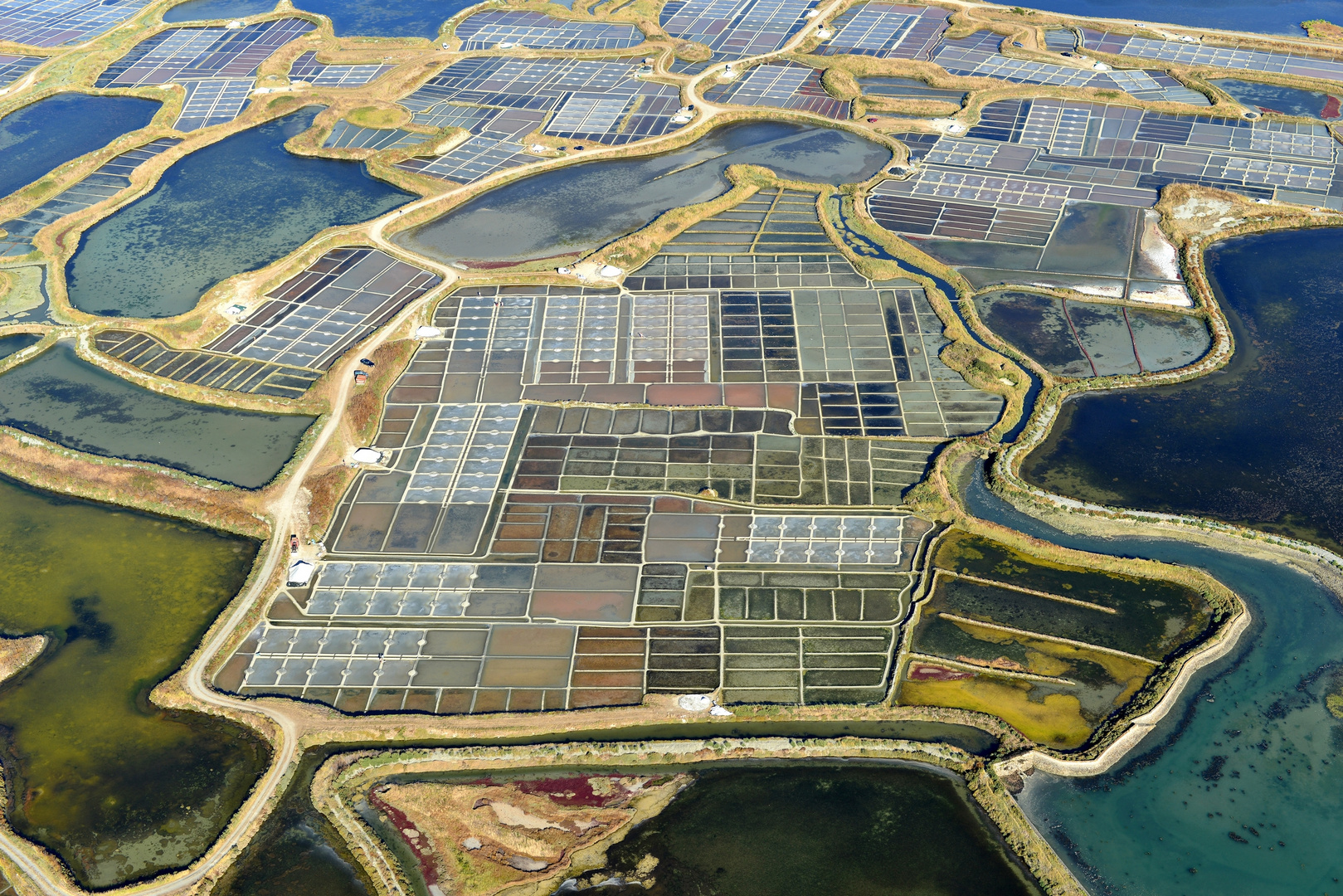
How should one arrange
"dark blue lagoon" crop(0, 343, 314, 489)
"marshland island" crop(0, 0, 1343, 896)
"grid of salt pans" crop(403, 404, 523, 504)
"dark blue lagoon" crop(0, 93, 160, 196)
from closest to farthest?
"marshland island" crop(0, 0, 1343, 896) → "grid of salt pans" crop(403, 404, 523, 504) → "dark blue lagoon" crop(0, 343, 314, 489) → "dark blue lagoon" crop(0, 93, 160, 196)

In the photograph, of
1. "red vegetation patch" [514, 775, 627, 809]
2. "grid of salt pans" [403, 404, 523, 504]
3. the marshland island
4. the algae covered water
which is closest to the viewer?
the marshland island

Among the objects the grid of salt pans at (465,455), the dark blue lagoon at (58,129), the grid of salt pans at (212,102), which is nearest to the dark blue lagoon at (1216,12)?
the grid of salt pans at (212,102)

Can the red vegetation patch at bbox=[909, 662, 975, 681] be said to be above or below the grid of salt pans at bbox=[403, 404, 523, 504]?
below

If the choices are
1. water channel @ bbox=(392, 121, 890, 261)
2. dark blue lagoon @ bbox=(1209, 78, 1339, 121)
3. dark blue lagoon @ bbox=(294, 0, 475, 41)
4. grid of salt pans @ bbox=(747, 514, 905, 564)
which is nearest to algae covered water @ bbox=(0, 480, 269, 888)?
grid of salt pans @ bbox=(747, 514, 905, 564)

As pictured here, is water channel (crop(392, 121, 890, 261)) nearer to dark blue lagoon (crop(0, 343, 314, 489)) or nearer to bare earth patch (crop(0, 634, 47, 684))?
dark blue lagoon (crop(0, 343, 314, 489))

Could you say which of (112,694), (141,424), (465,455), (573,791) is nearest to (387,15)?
(141,424)

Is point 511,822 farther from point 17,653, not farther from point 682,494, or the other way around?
point 17,653
